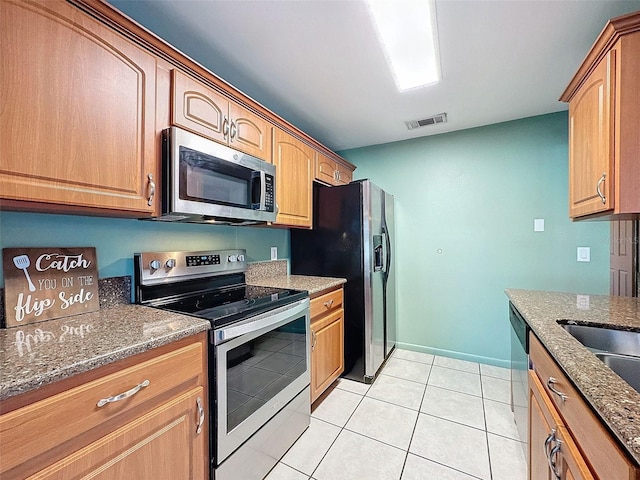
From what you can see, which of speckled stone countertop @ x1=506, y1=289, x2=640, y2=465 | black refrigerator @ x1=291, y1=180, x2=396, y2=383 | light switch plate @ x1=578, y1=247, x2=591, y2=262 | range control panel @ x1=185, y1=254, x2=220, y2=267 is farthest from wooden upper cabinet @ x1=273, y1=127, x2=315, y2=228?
light switch plate @ x1=578, y1=247, x2=591, y2=262

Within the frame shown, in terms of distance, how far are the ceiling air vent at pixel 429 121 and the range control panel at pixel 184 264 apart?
1903mm

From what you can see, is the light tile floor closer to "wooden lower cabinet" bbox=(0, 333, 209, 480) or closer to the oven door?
the oven door

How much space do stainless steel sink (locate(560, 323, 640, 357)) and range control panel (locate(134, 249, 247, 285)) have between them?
72.6 inches

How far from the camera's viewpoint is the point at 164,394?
960mm

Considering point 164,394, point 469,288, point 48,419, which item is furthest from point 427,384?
point 48,419

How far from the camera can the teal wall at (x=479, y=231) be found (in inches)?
93.6

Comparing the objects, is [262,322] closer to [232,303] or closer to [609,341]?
[232,303]

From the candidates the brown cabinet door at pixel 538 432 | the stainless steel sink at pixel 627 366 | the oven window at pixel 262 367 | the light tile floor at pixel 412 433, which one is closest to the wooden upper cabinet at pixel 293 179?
the oven window at pixel 262 367

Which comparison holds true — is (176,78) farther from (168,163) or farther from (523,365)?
(523,365)

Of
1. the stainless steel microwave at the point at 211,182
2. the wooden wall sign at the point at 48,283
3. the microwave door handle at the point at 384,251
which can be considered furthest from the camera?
the microwave door handle at the point at 384,251

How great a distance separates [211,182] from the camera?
143 cm

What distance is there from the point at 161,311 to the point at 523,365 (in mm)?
1807

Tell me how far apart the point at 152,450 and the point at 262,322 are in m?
0.58

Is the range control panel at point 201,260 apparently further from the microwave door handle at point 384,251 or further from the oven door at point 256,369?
the microwave door handle at point 384,251
